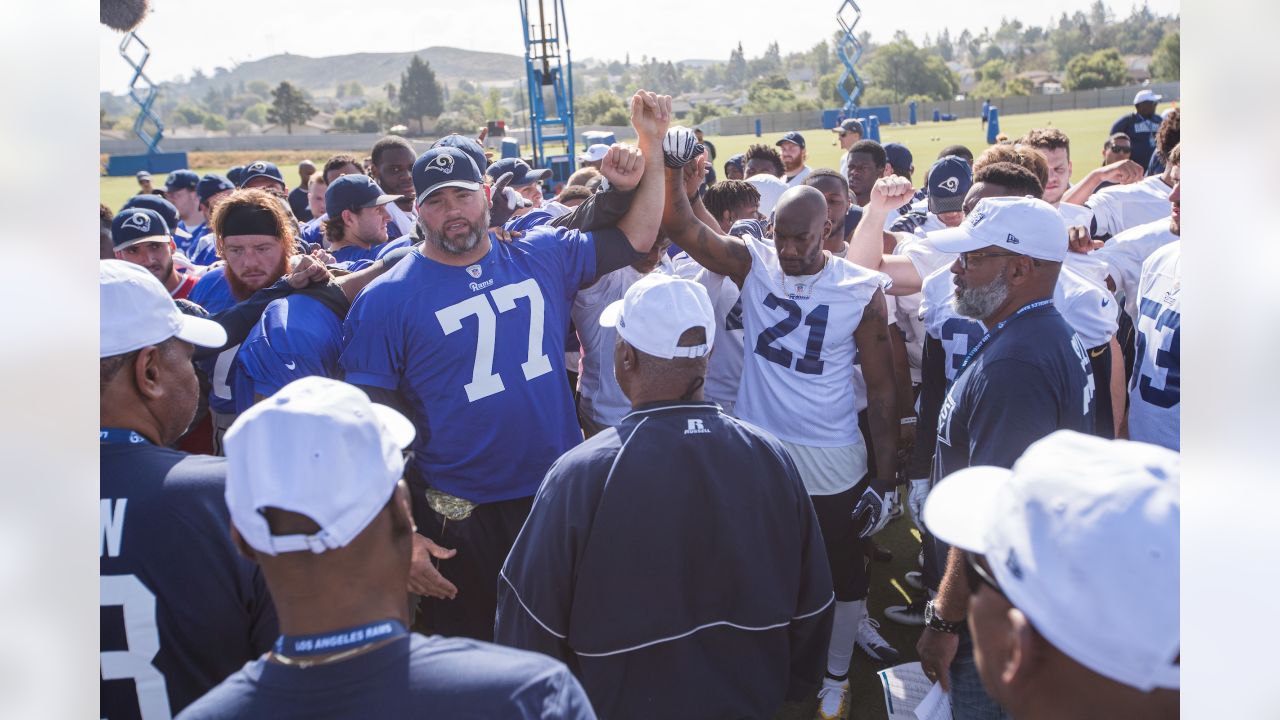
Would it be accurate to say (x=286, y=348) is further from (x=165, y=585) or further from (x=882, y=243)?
(x=882, y=243)

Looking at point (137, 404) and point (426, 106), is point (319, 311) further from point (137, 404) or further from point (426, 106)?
point (426, 106)

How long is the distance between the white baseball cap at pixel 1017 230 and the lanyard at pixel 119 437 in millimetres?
2621

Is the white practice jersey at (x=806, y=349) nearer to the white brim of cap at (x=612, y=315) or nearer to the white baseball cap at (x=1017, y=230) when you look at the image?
the white baseball cap at (x=1017, y=230)

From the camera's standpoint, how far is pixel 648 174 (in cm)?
378

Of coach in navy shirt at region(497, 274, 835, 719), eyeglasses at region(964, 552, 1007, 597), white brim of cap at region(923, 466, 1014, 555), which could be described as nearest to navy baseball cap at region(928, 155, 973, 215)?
coach in navy shirt at region(497, 274, 835, 719)

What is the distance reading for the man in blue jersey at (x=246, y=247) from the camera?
4.00 metres

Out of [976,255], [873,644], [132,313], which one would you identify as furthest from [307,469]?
[873,644]

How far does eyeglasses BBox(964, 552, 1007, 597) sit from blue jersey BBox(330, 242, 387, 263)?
446 cm

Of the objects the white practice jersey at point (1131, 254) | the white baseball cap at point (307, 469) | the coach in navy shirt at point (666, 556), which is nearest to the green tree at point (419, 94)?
the white practice jersey at point (1131, 254)

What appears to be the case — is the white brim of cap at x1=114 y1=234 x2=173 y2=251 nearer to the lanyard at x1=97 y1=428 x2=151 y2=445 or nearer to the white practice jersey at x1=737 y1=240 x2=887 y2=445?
the lanyard at x1=97 y1=428 x2=151 y2=445

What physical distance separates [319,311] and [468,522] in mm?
1150
